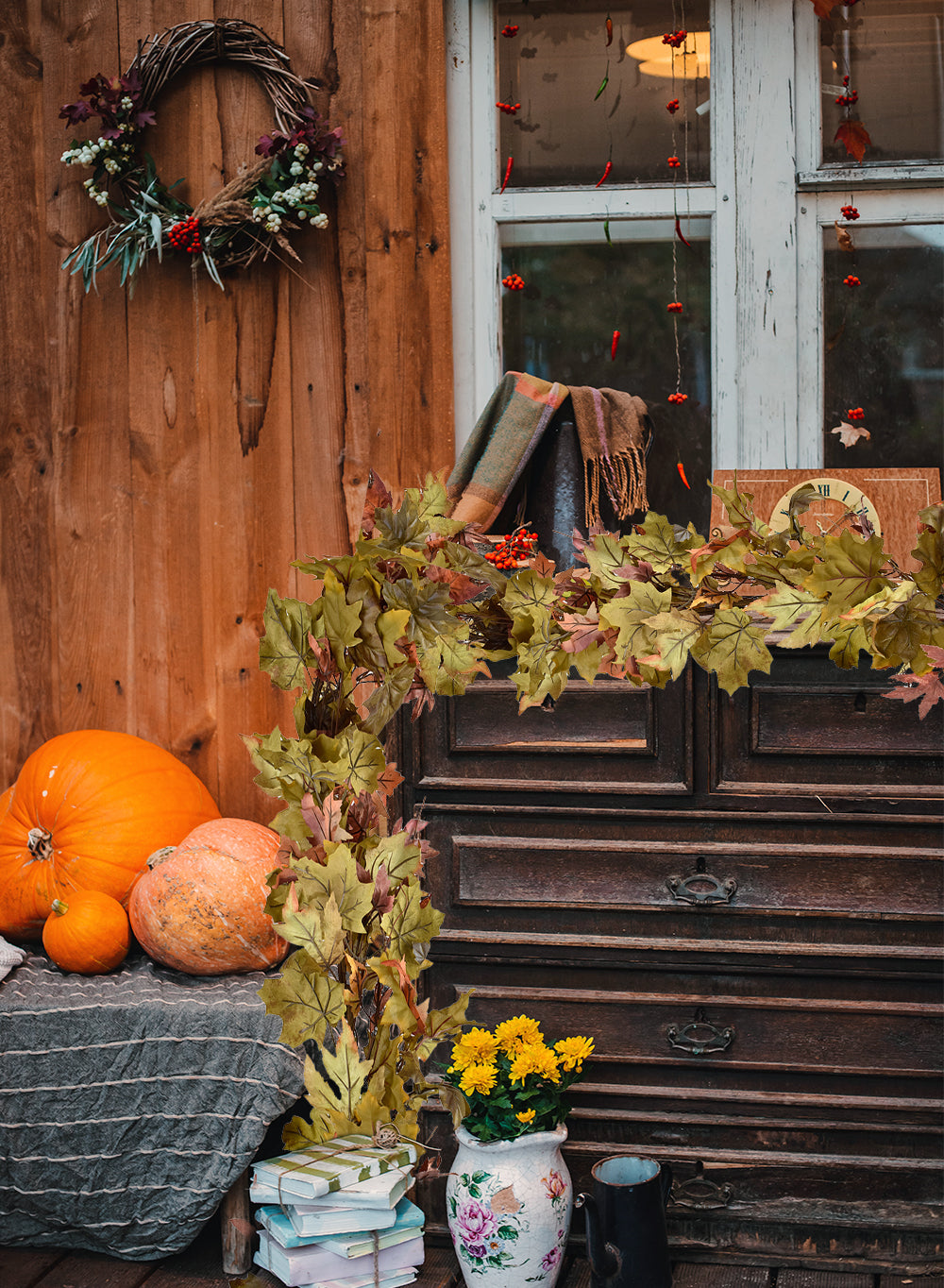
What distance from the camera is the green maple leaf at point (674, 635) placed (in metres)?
0.83

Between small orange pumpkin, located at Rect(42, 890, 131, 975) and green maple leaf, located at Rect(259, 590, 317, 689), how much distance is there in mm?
1156

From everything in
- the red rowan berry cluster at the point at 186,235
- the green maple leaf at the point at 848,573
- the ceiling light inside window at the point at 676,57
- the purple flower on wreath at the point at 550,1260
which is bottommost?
the purple flower on wreath at the point at 550,1260

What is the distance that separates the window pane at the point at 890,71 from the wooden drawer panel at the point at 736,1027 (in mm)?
1506

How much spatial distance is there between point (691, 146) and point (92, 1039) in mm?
1880

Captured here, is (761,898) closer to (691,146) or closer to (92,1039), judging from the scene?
(92,1039)

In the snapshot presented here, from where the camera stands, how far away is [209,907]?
5.87 ft

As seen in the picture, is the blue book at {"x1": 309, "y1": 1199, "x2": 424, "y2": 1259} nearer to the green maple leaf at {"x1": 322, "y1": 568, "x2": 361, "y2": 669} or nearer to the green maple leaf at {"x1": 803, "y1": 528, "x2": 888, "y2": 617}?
the green maple leaf at {"x1": 322, "y1": 568, "x2": 361, "y2": 669}

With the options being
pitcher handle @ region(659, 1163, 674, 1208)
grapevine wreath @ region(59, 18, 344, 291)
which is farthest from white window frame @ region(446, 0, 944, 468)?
pitcher handle @ region(659, 1163, 674, 1208)

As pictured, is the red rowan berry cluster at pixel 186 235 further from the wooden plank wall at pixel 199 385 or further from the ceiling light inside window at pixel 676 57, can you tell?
the ceiling light inside window at pixel 676 57

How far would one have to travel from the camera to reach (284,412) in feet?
7.15

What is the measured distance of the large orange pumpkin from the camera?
1929 mm

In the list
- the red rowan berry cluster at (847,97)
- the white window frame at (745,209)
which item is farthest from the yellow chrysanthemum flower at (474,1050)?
the red rowan berry cluster at (847,97)

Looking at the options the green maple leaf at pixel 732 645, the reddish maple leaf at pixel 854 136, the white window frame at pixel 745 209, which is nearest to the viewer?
the green maple leaf at pixel 732 645

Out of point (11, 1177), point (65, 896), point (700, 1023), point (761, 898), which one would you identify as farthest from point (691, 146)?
point (11, 1177)
